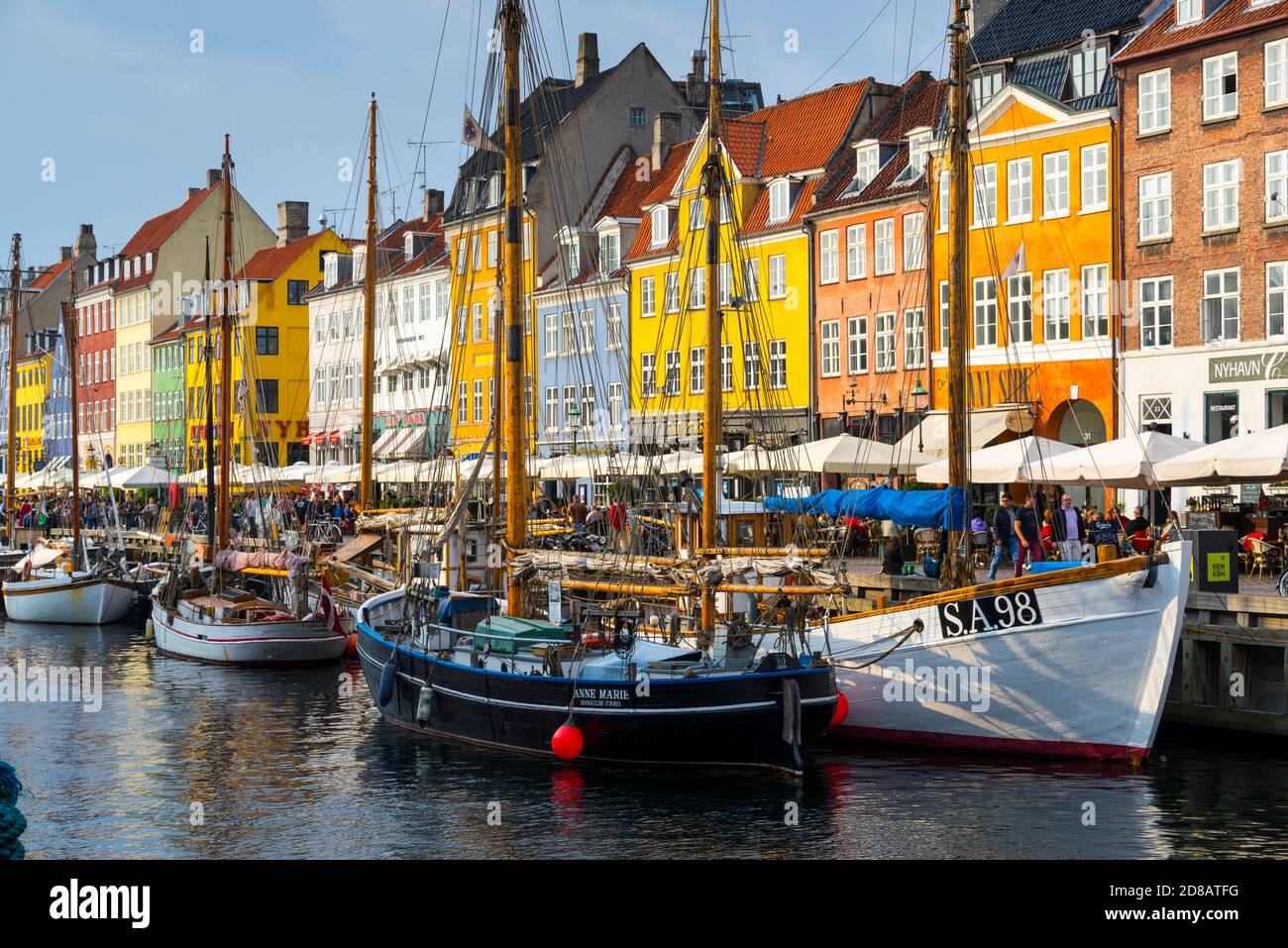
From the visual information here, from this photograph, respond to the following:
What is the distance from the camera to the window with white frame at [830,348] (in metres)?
55.4

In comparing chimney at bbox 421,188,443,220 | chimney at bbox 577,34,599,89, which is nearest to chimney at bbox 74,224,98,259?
chimney at bbox 421,188,443,220

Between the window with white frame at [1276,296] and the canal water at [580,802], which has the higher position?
the window with white frame at [1276,296]

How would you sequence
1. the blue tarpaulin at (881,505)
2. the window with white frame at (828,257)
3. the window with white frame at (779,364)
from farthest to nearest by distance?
the window with white frame at (779,364) → the window with white frame at (828,257) → the blue tarpaulin at (881,505)

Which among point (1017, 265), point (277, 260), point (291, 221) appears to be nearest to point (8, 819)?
point (1017, 265)

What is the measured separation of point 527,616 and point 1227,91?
2507cm

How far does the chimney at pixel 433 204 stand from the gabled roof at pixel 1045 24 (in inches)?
1751

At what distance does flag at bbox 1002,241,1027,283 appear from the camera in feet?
154

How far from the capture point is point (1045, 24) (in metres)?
49.0

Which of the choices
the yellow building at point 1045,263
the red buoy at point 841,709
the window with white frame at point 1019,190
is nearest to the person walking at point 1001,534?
the red buoy at point 841,709

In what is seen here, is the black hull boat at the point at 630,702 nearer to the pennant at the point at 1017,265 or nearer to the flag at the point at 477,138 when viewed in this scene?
the flag at the point at 477,138

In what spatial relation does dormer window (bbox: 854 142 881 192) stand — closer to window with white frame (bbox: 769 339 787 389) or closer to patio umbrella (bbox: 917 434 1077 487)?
window with white frame (bbox: 769 339 787 389)

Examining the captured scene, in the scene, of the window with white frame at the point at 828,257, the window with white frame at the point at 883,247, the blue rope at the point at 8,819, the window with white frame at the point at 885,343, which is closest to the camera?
the blue rope at the point at 8,819

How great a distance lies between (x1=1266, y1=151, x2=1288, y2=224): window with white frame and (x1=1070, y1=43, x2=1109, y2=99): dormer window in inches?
254

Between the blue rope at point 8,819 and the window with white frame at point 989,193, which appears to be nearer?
the blue rope at point 8,819
